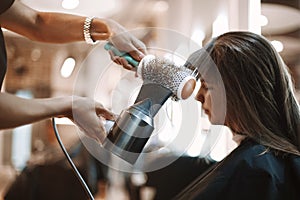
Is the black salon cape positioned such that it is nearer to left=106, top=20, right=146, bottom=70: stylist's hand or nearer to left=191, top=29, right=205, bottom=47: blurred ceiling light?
left=106, top=20, right=146, bottom=70: stylist's hand

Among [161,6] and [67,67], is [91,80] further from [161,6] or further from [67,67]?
[161,6]

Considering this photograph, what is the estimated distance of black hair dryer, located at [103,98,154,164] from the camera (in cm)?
97

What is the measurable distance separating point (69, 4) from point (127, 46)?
2.03 ft

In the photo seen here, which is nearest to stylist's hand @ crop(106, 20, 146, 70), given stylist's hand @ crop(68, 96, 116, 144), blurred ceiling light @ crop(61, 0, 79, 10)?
stylist's hand @ crop(68, 96, 116, 144)

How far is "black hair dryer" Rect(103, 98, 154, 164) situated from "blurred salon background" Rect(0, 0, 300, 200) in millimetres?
417

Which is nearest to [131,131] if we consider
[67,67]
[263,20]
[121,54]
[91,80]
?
[121,54]

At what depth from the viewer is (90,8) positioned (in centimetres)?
167

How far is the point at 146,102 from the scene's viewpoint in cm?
100

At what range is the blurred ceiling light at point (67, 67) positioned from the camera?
1702 millimetres

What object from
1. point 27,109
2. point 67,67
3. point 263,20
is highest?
point 27,109

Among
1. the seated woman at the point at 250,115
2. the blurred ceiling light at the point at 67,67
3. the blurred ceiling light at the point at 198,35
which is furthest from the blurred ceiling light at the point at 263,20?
the blurred ceiling light at the point at 67,67

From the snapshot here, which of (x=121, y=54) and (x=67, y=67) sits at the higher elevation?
(x=121, y=54)

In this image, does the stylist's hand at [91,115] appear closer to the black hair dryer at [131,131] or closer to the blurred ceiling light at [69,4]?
the black hair dryer at [131,131]

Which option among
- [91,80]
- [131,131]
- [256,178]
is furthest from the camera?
[91,80]
